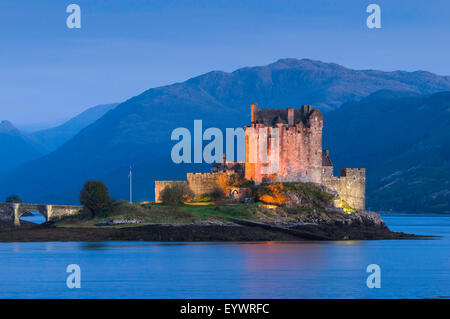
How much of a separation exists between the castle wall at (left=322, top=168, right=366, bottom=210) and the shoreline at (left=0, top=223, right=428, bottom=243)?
13276 mm

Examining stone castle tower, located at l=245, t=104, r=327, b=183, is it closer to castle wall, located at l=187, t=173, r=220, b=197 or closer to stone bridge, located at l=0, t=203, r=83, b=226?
castle wall, located at l=187, t=173, r=220, b=197

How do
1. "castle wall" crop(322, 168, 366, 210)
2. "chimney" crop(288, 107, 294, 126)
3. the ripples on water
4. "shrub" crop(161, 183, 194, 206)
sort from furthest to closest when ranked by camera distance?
"castle wall" crop(322, 168, 366, 210)
"chimney" crop(288, 107, 294, 126)
"shrub" crop(161, 183, 194, 206)
the ripples on water

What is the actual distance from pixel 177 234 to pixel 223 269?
84.0 ft

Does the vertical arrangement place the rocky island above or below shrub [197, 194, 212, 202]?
below

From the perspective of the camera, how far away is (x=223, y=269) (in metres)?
71.0

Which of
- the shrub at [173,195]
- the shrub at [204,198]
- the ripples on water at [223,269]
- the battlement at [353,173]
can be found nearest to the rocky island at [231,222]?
the shrub at [204,198]

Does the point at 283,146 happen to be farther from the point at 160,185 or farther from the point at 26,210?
the point at 26,210

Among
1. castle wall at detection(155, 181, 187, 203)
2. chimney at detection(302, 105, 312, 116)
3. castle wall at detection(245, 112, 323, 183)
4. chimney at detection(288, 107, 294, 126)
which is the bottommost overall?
castle wall at detection(155, 181, 187, 203)

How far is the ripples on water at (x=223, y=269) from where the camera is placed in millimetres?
58156

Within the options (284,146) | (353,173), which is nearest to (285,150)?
(284,146)

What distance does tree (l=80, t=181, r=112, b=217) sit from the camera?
99812 millimetres

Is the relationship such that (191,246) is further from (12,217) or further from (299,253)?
(12,217)

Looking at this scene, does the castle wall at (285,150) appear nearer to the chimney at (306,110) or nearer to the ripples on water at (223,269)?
the chimney at (306,110)

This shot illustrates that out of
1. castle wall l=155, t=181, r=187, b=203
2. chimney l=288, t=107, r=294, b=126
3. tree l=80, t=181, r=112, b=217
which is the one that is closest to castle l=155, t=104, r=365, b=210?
chimney l=288, t=107, r=294, b=126
